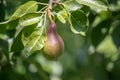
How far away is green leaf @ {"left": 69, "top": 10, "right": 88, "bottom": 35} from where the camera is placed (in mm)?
1443

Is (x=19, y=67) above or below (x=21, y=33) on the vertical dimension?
below

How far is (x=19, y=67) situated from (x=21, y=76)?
170 millimetres

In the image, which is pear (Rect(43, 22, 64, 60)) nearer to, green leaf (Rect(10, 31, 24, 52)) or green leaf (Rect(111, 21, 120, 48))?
green leaf (Rect(10, 31, 24, 52))

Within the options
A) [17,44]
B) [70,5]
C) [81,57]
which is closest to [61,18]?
[70,5]

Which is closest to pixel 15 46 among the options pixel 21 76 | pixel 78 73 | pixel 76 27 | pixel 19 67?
pixel 76 27

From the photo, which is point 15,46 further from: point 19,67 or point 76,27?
point 19,67

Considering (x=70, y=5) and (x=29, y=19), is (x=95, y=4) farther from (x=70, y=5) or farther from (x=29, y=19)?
(x=29, y=19)

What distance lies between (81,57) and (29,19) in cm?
188

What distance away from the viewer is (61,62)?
3557mm

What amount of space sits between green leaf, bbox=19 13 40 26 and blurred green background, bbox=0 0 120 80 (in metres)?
0.35

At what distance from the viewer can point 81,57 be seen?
3266mm

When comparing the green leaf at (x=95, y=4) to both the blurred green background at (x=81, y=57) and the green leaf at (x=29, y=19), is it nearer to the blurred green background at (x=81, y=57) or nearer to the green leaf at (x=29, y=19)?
the green leaf at (x=29, y=19)

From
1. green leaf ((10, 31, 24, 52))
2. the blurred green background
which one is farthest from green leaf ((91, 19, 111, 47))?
green leaf ((10, 31, 24, 52))

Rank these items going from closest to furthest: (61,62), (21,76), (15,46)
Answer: (15,46) < (21,76) < (61,62)
